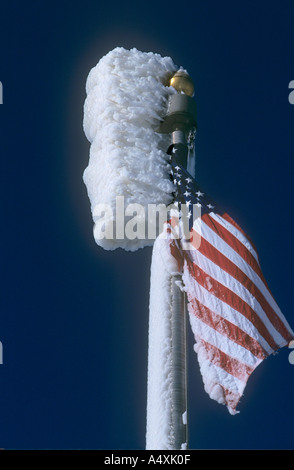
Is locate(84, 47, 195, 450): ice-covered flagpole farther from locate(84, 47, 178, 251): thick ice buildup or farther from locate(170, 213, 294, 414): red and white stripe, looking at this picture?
locate(170, 213, 294, 414): red and white stripe

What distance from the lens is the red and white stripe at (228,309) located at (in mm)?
18625

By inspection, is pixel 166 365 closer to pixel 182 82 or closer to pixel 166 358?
pixel 166 358

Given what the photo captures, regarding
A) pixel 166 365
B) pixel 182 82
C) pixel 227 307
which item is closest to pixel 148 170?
pixel 182 82

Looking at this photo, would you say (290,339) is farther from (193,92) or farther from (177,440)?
(193,92)

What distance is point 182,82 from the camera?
81.8 ft

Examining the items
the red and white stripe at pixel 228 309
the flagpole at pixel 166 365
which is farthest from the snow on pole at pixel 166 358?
the red and white stripe at pixel 228 309

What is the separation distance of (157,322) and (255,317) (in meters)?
2.37

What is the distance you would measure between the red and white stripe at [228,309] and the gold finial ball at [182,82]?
495 centimetres

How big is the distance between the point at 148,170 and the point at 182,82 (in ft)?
13.0

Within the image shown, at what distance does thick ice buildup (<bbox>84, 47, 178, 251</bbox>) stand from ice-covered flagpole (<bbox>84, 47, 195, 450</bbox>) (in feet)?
0.09

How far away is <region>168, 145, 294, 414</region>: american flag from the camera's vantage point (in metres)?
18.6

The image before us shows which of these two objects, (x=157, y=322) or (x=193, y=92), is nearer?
(x=157, y=322)
